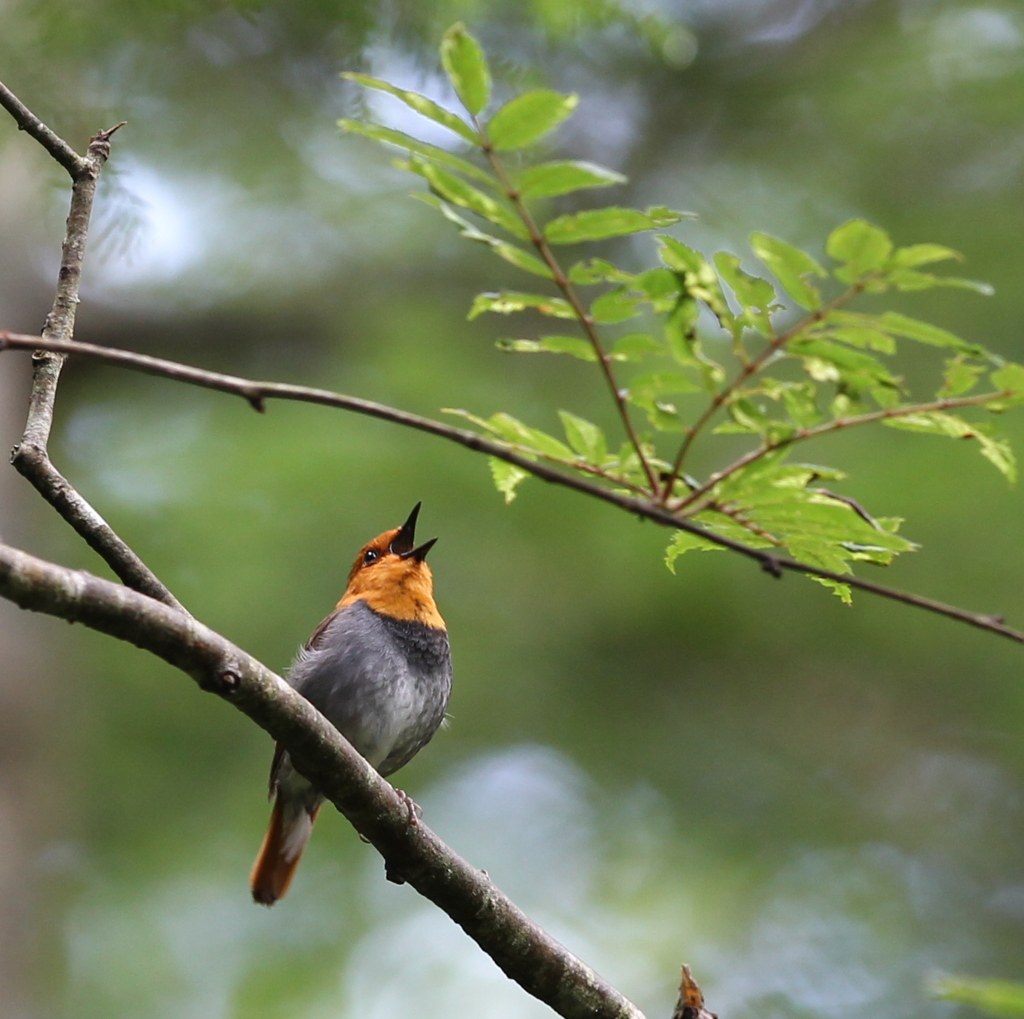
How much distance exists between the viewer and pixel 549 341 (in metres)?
1.94

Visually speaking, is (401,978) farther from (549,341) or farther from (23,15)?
(549,341)

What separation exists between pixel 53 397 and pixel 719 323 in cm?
148

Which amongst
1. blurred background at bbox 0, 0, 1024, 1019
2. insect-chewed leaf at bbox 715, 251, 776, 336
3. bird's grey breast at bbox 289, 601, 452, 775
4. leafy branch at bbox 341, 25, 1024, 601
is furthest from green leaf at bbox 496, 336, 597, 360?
blurred background at bbox 0, 0, 1024, 1019

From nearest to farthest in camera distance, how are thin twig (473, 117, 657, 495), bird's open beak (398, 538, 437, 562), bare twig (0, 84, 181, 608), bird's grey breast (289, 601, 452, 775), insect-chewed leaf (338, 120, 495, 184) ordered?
1. insect-chewed leaf (338, 120, 495, 184)
2. thin twig (473, 117, 657, 495)
3. bare twig (0, 84, 181, 608)
4. bird's grey breast (289, 601, 452, 775)
5. bird's open beak (398, 538, 437, 562)

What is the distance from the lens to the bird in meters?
4.15

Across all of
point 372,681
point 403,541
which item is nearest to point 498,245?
point 372,681

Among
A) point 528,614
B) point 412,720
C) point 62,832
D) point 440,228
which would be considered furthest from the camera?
point 440,228

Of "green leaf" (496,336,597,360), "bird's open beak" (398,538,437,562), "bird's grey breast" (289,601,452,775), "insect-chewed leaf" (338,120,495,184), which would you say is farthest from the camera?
"bird's open beak" (398,538,437,562)

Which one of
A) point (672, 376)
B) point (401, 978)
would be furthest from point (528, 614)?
point (672, 376)

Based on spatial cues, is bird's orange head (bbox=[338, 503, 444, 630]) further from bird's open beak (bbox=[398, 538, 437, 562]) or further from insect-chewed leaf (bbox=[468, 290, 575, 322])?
insect-chewed leaf (bbox=[468, 290, 575, 322])

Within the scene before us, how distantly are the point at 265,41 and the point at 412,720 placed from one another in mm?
3874

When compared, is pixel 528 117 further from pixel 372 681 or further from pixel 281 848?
pixel 281 848

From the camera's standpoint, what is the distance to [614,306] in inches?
75.1

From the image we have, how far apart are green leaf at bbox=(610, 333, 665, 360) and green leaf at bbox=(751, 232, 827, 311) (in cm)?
21
